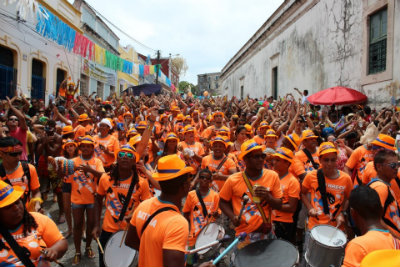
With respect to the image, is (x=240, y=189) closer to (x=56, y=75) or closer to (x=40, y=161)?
(x=40, y=161)

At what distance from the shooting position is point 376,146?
493 cm

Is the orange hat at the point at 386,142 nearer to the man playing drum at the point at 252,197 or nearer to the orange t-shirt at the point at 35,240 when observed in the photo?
the man playing drum at the point at 252,197

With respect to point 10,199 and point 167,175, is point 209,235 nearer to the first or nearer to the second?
point 167,175

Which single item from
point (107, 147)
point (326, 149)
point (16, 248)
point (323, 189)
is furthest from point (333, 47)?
point (16, 248)

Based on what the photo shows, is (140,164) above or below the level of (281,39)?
below

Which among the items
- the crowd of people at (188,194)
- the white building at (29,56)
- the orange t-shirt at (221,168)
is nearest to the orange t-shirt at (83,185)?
the crowd of people at (188,194)

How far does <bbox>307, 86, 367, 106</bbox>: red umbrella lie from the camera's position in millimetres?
11312

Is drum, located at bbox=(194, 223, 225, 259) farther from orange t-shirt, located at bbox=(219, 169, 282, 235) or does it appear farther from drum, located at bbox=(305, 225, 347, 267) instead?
drum, located at bbox=(305, 225, 347, 267)

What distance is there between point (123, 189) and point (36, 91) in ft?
51.5

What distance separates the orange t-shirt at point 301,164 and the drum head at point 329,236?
1.64m

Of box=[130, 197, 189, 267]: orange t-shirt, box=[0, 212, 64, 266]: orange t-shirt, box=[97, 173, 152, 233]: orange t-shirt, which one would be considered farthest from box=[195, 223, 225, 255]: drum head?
box=[0, 212, 64, 266]: orange t-shirt

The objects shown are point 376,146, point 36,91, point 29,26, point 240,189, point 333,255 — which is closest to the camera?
point 333,255

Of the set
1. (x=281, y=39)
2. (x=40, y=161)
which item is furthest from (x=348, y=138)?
(x=281, y=39)

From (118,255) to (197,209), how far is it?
1.42m
